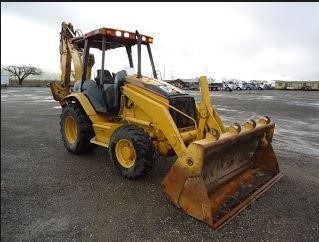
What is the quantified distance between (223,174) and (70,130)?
3690mm

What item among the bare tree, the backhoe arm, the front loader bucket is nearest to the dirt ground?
the front loader bucket

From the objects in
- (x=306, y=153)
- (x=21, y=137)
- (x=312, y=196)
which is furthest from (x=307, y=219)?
(x=21, y=137)

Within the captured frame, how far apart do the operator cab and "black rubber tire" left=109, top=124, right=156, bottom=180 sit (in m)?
1.07

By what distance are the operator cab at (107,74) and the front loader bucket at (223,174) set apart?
232 cm

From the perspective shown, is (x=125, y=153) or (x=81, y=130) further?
(x=81, y=130)

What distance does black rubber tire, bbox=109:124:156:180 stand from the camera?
503 cm

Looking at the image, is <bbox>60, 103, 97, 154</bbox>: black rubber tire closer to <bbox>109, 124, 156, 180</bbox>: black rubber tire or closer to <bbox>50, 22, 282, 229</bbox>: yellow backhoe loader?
<bbox>50, 22, 282, 229</bbox>: yellow backhoe loader

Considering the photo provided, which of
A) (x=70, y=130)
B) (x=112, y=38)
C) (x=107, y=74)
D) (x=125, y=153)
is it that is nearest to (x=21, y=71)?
(x=70, y=130)

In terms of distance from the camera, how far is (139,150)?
504 cm

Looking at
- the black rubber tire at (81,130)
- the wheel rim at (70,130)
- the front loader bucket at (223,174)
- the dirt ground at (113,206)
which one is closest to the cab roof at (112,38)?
the black rubber tire at (81,130)

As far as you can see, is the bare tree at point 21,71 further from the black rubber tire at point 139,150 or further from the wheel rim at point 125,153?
the black rubber tire at point 139,150

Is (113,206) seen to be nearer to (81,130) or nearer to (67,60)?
(81,130)

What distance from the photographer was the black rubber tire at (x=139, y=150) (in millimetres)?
5027

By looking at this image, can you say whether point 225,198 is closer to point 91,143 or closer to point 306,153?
point 91,143
